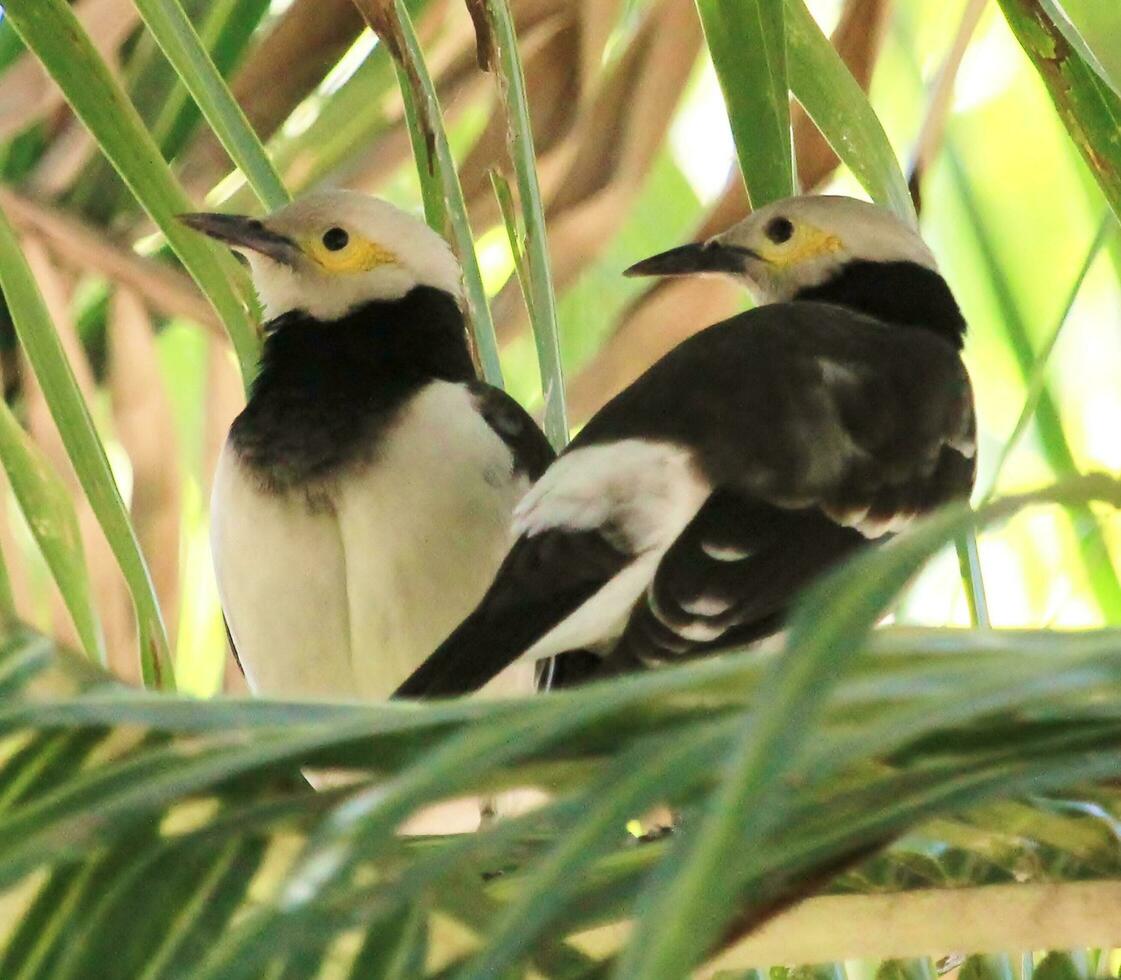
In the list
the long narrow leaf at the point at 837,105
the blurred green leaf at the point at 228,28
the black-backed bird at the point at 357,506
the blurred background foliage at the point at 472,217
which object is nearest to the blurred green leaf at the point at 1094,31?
the long narrow leaf at the point at 837,105

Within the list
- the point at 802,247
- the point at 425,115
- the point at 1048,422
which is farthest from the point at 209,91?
the point at 1048,422

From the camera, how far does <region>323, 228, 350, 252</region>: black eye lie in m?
1.81

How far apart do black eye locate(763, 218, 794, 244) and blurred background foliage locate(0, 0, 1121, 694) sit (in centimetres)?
14

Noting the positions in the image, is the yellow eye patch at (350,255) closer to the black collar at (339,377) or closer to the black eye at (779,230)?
the black collar at (339,377)

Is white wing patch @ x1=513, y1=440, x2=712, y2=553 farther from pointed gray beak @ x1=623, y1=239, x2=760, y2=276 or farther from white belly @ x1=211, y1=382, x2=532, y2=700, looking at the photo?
pointed gray beak @ x1=623, y1=239, x2=760, y2=276

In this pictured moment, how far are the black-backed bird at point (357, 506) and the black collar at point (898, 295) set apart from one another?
15.4 inches

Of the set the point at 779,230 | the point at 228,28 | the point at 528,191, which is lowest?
the point at 528,191

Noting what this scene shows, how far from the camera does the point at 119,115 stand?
1.28m

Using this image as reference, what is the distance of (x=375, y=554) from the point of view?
→ 1.57 metres

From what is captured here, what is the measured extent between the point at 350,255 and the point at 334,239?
2 centimetres

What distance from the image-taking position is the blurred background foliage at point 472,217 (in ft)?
6.07

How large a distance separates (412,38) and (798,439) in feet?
1.43

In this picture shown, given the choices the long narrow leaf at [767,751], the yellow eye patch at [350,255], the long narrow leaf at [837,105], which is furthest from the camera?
the yellow eye patch at [350,255]

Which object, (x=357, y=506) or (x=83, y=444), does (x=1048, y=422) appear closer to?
(x=357, y=506)
